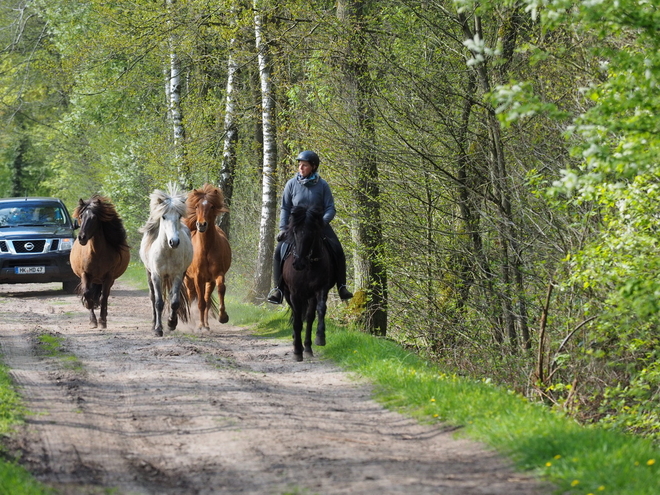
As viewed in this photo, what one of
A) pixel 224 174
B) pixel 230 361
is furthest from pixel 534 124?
pixel 224 174

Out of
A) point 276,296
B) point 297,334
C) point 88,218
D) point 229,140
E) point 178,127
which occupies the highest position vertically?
point 178,127

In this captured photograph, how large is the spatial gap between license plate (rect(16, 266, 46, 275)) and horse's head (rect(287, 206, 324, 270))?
11.5 m

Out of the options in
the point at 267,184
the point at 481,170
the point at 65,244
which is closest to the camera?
the point at 481,170

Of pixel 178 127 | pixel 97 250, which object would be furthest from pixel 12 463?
pixel 178 127

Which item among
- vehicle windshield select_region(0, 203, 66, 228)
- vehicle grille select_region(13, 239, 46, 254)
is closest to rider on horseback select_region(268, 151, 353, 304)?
vehicle grille select_region(13, 239, 46, 254)

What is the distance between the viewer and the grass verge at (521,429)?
535 cm

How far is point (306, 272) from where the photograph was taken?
11320 mm

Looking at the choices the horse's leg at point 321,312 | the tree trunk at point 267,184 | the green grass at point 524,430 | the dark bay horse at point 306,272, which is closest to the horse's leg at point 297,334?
the dark bay horse at point 306,272

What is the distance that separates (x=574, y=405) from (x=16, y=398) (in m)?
5.75

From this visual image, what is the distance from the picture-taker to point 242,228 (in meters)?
24.5

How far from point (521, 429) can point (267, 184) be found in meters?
12.2

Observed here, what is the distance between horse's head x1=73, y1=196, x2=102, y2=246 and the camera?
1501 centimetres

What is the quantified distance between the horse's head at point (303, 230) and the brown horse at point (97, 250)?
A: 17.5 feet

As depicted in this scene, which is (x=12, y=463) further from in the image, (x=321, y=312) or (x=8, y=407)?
(x=321, y=312)
